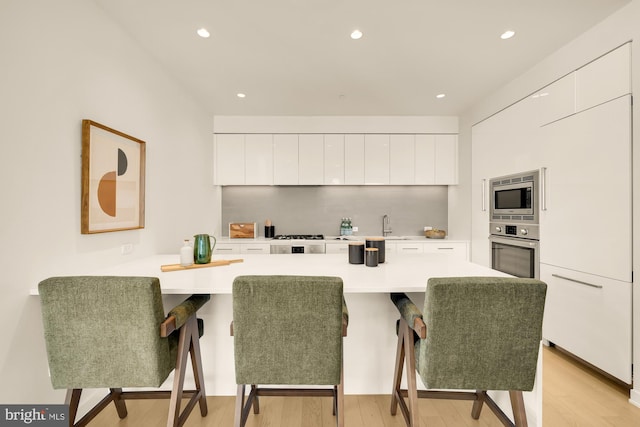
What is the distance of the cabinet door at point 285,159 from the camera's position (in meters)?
4.31

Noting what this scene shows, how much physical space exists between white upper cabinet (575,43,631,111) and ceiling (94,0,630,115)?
0.31 m

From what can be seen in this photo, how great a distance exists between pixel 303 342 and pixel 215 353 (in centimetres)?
94

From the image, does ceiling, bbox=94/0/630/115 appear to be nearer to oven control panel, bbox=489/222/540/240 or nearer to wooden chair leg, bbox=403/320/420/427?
oven control panel, bbox=489/222/540/240

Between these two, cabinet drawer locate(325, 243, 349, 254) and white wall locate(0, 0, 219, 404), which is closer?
white wall locate(0, 0, 219, 404)

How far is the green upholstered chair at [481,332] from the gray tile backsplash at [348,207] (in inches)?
134

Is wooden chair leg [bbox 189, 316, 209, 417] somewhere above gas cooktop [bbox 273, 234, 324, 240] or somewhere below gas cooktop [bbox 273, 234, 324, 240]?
below

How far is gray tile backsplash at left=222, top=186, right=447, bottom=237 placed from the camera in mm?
4672

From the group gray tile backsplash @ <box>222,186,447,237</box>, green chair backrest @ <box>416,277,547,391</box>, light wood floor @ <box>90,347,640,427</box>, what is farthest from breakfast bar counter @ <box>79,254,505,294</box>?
gray tile backsplash @ <box>222,186,447,237</box>

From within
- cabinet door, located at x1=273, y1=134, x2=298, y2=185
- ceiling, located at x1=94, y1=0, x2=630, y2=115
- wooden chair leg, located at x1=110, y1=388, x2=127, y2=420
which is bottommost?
wooden chair leg, located at x1=110, y1=388, x2=127, y2=420

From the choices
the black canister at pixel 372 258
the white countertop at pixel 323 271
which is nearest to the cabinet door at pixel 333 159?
the white countertop at pixel 323 271

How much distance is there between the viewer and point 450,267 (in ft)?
6.23

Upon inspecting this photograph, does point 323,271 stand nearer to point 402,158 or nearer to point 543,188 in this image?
point 543,188

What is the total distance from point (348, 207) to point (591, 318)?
3.06 metres

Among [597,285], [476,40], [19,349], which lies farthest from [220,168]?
[597,285]
